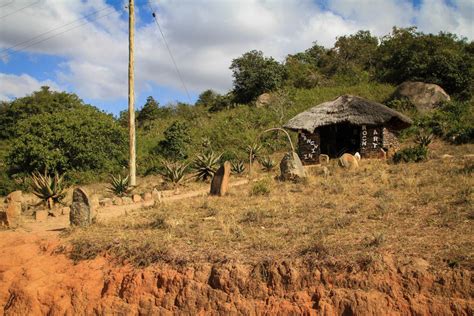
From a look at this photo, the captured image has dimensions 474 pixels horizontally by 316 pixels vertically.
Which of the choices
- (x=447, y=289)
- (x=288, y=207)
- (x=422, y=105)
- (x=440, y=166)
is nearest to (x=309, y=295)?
(x=447, y=289)

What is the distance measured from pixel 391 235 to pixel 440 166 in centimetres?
669

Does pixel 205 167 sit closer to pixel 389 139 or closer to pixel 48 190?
pixel 48 190

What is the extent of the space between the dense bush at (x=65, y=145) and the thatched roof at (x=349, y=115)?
28.9 ft

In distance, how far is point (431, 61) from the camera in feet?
92.1

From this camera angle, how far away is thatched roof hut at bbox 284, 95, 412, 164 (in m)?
18.3

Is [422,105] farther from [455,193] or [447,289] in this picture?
[447,289]

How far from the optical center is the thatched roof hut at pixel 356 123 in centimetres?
1833

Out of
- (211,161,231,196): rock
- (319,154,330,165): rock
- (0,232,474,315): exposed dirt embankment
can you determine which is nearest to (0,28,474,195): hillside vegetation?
(319,154,330,165): rock

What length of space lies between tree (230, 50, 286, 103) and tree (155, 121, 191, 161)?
8.92 m

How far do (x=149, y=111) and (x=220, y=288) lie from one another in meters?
33.2

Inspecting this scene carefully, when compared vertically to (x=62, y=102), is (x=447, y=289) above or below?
below

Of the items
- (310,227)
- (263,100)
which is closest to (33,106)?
(263,100)

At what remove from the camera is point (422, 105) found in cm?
2506

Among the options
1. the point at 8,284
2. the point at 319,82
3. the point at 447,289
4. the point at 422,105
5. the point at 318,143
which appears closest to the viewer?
the point at 447,289
